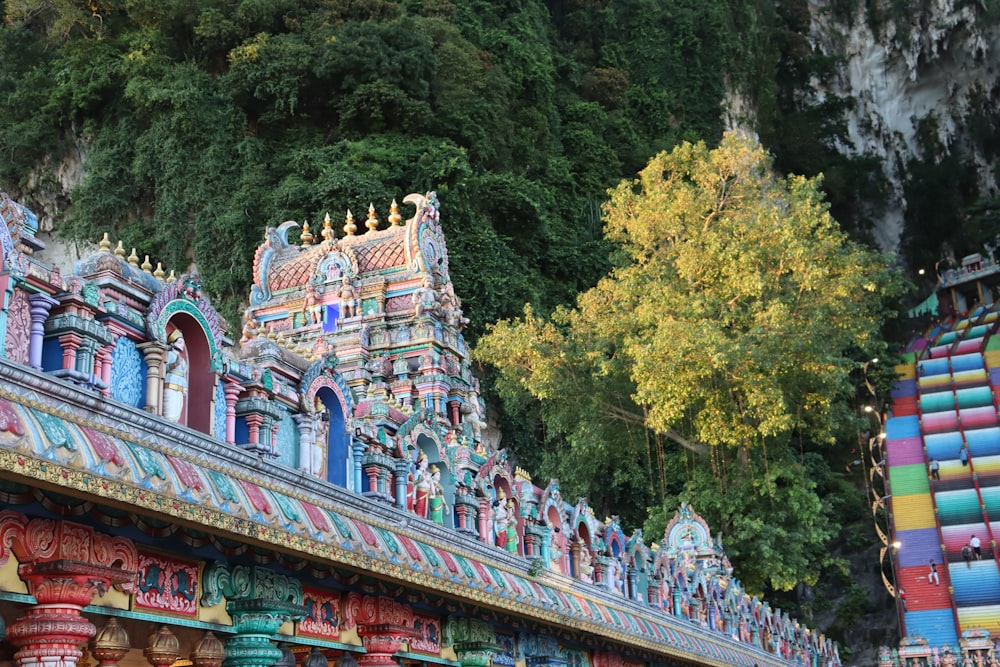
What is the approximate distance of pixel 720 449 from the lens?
21328mm

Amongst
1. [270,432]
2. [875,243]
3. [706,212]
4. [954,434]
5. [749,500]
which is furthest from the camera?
[875,243]

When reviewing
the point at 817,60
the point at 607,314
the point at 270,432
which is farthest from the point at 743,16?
the point at 270,432

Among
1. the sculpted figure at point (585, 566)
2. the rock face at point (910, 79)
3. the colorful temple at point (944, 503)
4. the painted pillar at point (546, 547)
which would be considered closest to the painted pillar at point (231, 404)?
the painted pillar at point (546, 547)

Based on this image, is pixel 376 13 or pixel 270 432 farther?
pixel 376 13

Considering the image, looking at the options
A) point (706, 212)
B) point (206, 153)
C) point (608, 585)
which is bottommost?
point (608, 585)

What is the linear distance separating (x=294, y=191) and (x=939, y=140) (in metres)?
35.7

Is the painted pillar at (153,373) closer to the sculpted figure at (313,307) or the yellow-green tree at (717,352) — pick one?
the sculpted figure at (313,307)

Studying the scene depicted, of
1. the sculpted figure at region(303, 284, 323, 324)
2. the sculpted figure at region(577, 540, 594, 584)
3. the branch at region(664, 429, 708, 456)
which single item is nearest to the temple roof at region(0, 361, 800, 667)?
the sculpted figure at region(577, 540, 594, 584)

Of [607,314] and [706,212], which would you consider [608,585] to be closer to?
[607,314]

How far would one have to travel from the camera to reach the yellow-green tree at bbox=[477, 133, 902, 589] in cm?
1925

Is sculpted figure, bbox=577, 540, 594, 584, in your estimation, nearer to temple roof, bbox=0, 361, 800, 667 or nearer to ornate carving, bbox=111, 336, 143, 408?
temple roof, bbox=0, 361, 800, 667

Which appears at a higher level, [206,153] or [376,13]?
[376,13]

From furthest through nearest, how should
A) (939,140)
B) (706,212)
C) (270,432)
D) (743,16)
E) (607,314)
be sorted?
(939,140)
(743,16)
(706,212)
(607,314)
(270,432)

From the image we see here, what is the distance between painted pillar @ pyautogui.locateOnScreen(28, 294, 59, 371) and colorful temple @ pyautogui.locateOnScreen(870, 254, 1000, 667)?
64.6 feet
